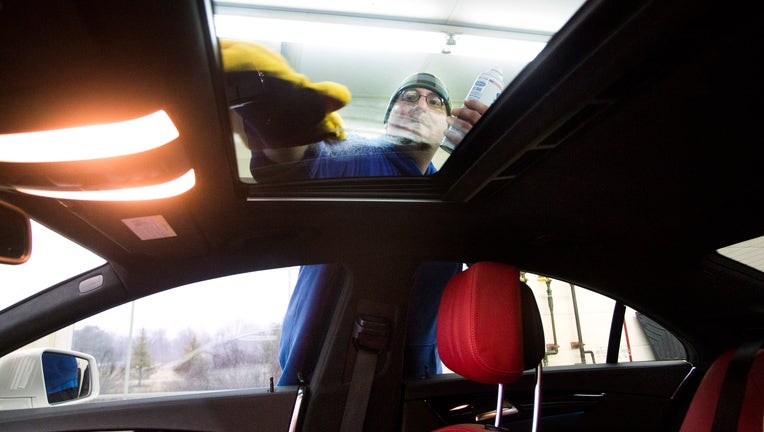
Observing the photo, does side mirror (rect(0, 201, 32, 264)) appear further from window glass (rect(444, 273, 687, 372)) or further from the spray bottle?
window glass (rect(444, 273, 687, 372))

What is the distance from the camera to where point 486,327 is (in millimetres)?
1780

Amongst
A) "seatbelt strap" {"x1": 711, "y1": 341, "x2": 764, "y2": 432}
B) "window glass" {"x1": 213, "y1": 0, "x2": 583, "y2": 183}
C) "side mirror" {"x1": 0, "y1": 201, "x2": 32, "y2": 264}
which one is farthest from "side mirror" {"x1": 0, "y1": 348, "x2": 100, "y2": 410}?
"seatbelt strap" {"x1": 711, "y1": 341, "x2": 764, "y2": 432}

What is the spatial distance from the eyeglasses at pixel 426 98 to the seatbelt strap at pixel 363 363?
1048mm

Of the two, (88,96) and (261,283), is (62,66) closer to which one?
(88,96)

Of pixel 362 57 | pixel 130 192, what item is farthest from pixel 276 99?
pixel 130 192

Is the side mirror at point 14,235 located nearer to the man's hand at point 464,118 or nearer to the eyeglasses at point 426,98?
the eyeglasses at point 426,98

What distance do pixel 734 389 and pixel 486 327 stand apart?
1.01 m

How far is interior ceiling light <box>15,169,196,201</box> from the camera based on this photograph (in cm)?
160

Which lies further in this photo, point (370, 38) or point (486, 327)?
point (486, 327)

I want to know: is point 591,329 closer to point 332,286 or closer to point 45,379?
point 332,286

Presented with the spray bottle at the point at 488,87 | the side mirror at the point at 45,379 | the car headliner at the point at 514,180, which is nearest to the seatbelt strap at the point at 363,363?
the car headliner at the point at 514,180

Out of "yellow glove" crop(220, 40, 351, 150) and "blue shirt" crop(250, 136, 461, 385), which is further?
"blue shirt" crop(250, 136, 461, 385)

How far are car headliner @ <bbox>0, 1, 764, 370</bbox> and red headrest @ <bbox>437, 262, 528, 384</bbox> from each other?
0.36 metres

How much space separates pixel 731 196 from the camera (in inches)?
79.9
